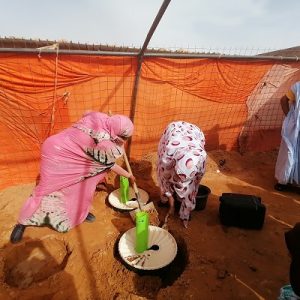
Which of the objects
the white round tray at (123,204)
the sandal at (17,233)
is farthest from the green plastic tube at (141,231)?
the sandal at (17,233)

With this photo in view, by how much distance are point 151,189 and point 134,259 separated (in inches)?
69.1

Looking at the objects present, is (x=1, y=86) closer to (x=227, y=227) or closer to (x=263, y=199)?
(x=227, y=227)

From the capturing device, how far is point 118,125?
137 inches

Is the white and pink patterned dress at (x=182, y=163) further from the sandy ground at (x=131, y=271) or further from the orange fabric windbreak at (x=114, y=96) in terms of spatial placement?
the orange fabric windbreak at (x=114, y=96)

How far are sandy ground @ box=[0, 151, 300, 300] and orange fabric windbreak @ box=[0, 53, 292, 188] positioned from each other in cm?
105

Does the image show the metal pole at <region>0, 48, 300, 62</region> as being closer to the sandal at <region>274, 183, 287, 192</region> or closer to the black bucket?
the black bucket

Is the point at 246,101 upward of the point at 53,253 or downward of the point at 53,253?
upward

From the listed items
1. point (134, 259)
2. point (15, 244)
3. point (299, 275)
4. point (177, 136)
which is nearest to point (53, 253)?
point (15, 244)

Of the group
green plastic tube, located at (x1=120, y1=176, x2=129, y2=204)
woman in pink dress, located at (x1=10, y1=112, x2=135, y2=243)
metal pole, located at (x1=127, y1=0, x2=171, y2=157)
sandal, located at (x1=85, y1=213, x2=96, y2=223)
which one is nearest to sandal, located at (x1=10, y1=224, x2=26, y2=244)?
woman in pink dress, located at (x1=10, y1=112, x2=135, y2=243)

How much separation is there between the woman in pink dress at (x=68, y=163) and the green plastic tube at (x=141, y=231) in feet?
2.28

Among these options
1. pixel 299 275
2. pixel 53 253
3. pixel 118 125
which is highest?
pixel 118 125

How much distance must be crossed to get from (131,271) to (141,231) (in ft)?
1.50

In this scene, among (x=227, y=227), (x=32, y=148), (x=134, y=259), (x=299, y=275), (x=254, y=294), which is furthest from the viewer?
(x=32, y=148)

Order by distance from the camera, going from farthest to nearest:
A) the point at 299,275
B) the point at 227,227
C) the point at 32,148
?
the point at 32,148 → the point at 227,227 → the point at 299,275
